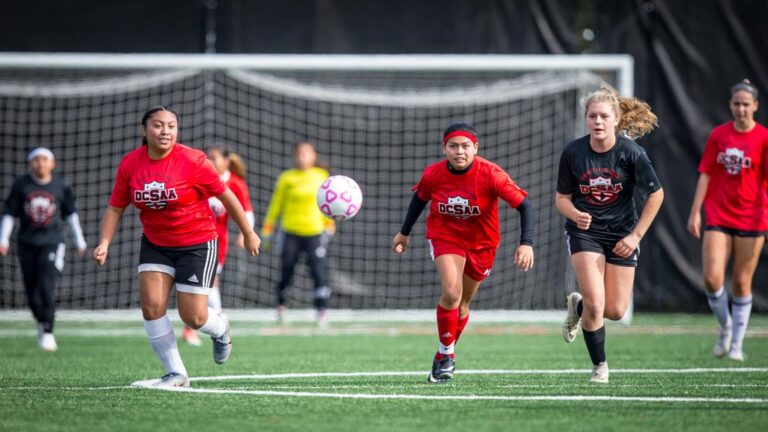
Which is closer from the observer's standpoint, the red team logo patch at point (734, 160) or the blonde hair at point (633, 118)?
the blonde hair at point (633, 118)

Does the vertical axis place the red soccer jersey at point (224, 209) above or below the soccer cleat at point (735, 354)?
above

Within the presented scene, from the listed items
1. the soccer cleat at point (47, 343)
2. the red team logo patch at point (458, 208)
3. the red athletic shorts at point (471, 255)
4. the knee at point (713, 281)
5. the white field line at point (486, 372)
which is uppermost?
the red team logo patch at point (458, 208)

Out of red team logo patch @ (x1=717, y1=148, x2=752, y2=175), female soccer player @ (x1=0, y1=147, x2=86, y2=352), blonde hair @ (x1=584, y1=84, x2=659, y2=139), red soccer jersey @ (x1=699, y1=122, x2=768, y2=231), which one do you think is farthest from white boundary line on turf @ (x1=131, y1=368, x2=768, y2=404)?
female soccer player @ (x1=0, y1=147, x2=86, y2=352)

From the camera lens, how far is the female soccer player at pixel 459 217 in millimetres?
7723

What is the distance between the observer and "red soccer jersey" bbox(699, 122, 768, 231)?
32.1 feet

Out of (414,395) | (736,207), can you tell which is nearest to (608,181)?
(414,395)

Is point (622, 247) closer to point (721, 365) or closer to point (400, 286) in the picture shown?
point (721, 365)

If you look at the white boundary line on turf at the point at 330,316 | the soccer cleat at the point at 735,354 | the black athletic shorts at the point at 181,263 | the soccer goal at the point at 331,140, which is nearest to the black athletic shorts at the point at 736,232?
the soccer cleat at the point at 735,354

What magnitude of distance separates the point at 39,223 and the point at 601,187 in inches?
260

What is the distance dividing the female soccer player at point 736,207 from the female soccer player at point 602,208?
2401mm

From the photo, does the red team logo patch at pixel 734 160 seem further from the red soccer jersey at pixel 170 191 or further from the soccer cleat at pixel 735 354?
the red soccer jersey at pixel 170 191

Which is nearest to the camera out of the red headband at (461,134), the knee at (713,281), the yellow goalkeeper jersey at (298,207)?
the red headband at (461,134)

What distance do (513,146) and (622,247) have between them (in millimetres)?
9333

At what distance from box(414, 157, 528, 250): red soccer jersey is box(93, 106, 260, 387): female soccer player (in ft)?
4.51
